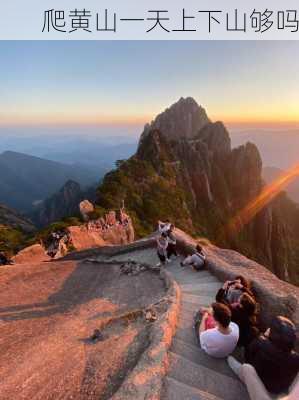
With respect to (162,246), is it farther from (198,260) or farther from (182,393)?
(182,393)

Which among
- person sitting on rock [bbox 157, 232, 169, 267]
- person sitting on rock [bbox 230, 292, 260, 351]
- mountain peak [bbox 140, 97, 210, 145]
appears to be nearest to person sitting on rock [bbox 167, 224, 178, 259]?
person sitting on rock [bbox 157, 232, 169, 267]

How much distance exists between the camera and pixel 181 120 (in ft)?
384

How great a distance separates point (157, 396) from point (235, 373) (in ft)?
6.11

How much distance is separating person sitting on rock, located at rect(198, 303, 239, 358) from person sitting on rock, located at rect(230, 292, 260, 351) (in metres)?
0.49

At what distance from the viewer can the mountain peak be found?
114 metres

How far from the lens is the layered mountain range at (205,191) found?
5531 centimetres

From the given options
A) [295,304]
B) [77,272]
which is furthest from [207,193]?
[295,304]

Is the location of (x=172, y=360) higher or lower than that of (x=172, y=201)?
higher

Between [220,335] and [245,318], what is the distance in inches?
41.4

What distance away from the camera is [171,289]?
35.7ft

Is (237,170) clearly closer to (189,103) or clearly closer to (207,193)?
(207,193)

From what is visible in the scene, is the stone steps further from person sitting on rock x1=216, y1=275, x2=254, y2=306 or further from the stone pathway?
person sitting on rock x1=216, y1=275, x2=254, y2=306

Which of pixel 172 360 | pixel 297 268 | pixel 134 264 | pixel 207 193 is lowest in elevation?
pixel 297 268

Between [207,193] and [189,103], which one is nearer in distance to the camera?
[207,193]
